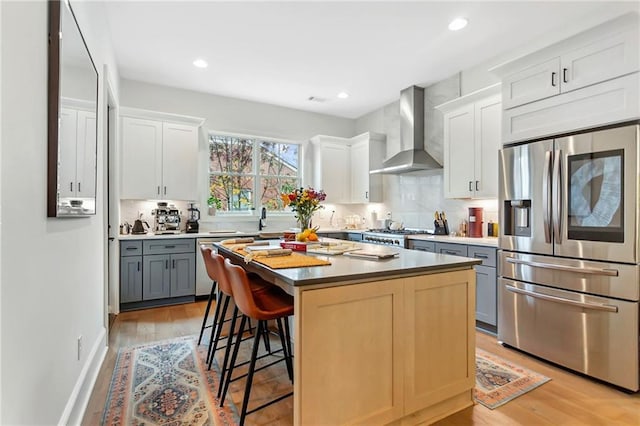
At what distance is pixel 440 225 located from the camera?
4.38 metres

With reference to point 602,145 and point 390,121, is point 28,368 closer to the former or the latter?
point 602,145

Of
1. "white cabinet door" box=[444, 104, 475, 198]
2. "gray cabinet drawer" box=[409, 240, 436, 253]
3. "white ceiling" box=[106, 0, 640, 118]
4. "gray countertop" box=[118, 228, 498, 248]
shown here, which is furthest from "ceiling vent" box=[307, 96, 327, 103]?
"gray cabinet drawer" box=[409, 240, 436, 253]

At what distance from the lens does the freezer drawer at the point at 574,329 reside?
228 cm

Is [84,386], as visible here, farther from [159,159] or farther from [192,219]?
[159,159]

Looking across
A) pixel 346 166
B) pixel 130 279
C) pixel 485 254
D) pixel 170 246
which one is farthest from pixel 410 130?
pixel 130 279

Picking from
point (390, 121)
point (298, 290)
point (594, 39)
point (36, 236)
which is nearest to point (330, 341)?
point (298, 290)

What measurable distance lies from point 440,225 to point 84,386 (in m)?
3.94

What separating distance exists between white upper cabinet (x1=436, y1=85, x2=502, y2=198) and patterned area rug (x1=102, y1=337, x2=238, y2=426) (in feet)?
10.5

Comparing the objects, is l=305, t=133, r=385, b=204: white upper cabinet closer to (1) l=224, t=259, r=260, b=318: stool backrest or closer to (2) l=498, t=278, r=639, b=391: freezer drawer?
(2) l=498, t=278, r=639, b=391: freezer drawer

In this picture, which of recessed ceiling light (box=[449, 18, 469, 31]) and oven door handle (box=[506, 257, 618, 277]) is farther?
recessed ceiling light (box=[449, 18, 469, 31])

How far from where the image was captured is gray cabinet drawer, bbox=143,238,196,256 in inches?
163

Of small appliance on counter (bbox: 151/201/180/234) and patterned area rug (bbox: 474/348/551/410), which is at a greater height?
small appliance on counter (bbox: 151/201/180/234)

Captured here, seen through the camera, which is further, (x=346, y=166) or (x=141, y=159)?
(x=346, y=166)

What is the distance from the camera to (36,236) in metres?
1.31
